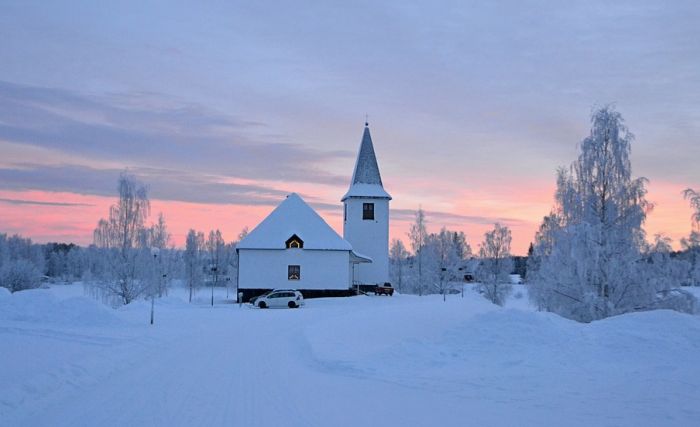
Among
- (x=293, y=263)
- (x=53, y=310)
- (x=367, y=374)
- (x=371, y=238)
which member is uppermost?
(x=371, y=238)

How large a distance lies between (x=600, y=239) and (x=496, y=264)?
2943 centimetres

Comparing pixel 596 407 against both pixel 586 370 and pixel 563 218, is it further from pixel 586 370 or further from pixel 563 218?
pixel 563 218

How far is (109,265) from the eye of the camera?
127 ft

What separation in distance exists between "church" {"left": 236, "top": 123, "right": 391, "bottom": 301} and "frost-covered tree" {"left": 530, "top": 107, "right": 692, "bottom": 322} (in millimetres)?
25010

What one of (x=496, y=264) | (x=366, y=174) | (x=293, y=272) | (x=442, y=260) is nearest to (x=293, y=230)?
(x=293, y=272)

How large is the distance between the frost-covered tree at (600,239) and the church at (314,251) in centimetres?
2501

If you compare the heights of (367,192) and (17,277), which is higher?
(367,192)

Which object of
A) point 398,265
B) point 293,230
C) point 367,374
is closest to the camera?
point 367,374

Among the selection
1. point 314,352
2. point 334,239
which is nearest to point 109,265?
point 334,239

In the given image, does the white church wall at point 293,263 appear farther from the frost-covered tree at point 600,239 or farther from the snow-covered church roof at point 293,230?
the frost-covered tree at point 600,239

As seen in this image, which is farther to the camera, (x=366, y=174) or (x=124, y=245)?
(x=366, y=174)

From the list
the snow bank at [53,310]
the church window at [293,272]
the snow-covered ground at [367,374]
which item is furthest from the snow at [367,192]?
the snow-covered ground at [367,374]

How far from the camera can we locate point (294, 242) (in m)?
50.8

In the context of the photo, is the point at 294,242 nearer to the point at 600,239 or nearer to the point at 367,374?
the point at 600,239
